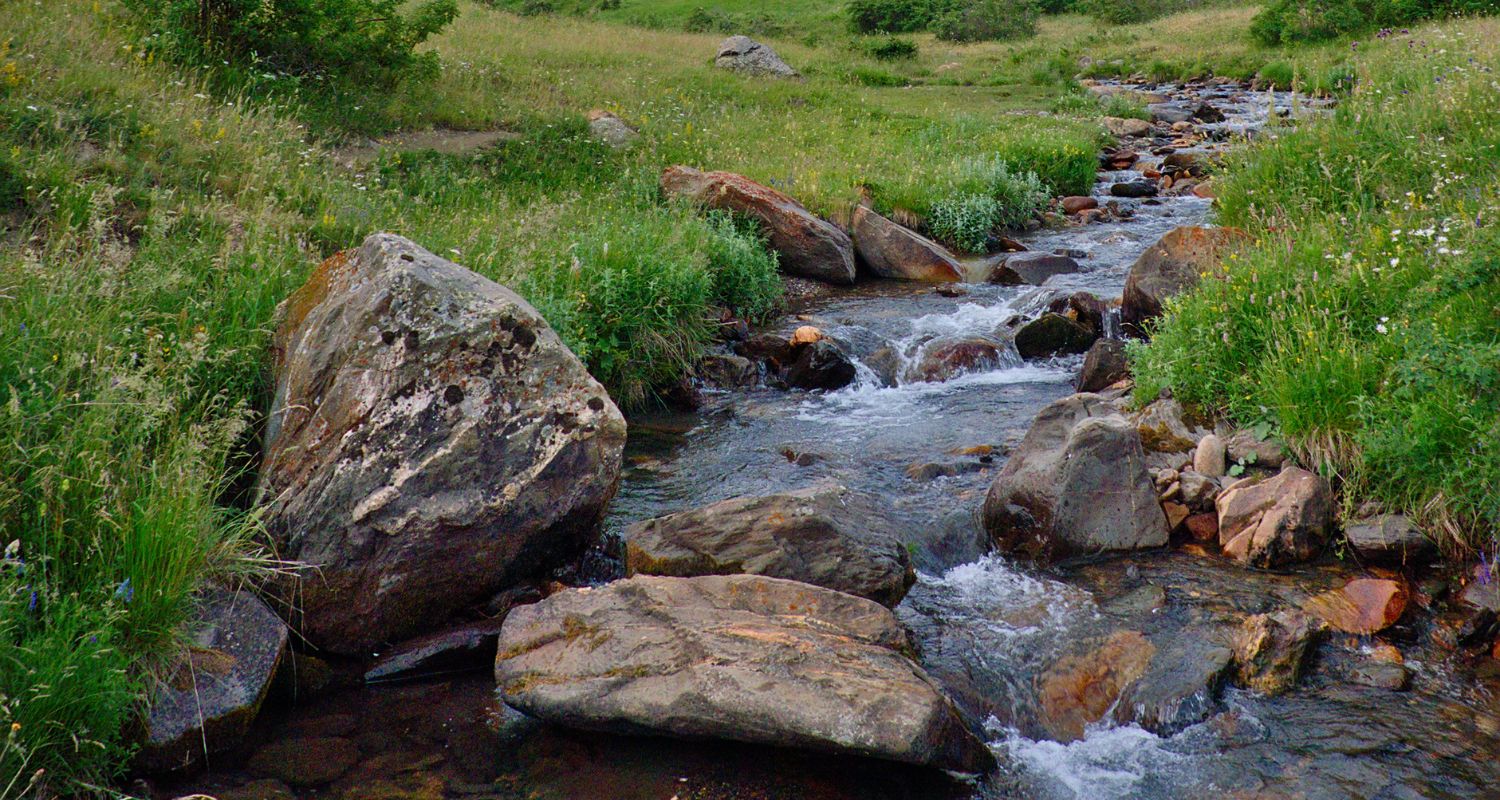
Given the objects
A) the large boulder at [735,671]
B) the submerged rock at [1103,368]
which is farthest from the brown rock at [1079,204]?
the large boulder at [735,671]

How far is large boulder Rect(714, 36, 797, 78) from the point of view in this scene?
2897 cm

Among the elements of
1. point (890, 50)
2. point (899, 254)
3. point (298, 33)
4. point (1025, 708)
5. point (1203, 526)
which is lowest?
point (1025, 708)

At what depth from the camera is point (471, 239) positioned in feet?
31.0

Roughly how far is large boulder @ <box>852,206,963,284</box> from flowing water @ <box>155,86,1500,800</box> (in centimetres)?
597

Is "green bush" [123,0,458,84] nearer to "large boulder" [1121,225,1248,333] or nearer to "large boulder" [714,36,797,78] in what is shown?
"large boulder" [1121,225,1248,333]

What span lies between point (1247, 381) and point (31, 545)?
727cm

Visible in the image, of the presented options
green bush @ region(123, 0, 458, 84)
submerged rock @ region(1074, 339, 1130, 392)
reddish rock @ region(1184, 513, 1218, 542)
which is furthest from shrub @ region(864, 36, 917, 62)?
reddish rock @ region(1184, 513, 1218, 542)

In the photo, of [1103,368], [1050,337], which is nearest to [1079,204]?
[1050,337]

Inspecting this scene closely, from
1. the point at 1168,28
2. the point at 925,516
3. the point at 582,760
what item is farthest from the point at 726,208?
the point at 1168,28

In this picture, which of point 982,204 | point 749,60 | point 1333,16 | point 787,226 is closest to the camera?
point 787,226

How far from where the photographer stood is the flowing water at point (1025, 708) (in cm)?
429

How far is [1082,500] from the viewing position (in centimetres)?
645

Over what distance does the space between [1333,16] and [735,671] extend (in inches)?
1600

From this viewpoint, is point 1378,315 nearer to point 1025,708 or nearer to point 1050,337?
point 1050,337
